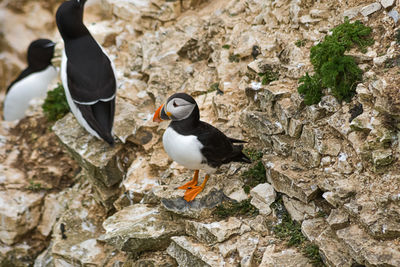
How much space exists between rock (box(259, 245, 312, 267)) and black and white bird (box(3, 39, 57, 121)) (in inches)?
237

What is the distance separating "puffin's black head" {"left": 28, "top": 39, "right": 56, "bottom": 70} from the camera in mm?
9148

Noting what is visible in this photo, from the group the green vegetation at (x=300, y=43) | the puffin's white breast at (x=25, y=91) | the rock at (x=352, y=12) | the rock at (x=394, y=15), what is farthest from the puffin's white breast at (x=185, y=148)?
the puffin's white breast at (x=25, y=91)

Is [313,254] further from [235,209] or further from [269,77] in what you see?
[269,77]

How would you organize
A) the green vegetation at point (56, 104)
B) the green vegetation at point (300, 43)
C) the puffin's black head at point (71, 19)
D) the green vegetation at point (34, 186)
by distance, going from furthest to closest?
the green vegetation at point (56, 104)
the green vegetation at point (34, 186)
the puffin's black head at point (71, 19)
the green vegetation at point (300, 43)

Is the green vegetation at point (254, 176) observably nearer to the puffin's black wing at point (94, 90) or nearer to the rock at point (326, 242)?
the rock at point (326, 242)

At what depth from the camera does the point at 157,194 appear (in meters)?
5.13

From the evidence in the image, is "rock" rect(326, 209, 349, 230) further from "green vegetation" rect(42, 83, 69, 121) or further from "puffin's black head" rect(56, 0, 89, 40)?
"green vegetation" rect(42, 83, 69, 121)

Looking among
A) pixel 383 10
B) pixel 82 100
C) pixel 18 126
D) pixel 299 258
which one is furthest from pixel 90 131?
pixel 383 10

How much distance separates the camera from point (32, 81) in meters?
9.08

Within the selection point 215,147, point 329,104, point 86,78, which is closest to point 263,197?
point 215,147

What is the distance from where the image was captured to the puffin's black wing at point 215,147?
4680mm

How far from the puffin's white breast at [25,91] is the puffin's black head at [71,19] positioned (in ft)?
8.90

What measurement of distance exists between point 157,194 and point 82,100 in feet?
5.62

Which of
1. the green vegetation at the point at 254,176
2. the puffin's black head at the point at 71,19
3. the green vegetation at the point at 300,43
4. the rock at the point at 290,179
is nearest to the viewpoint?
the rock at the point at 290,179
